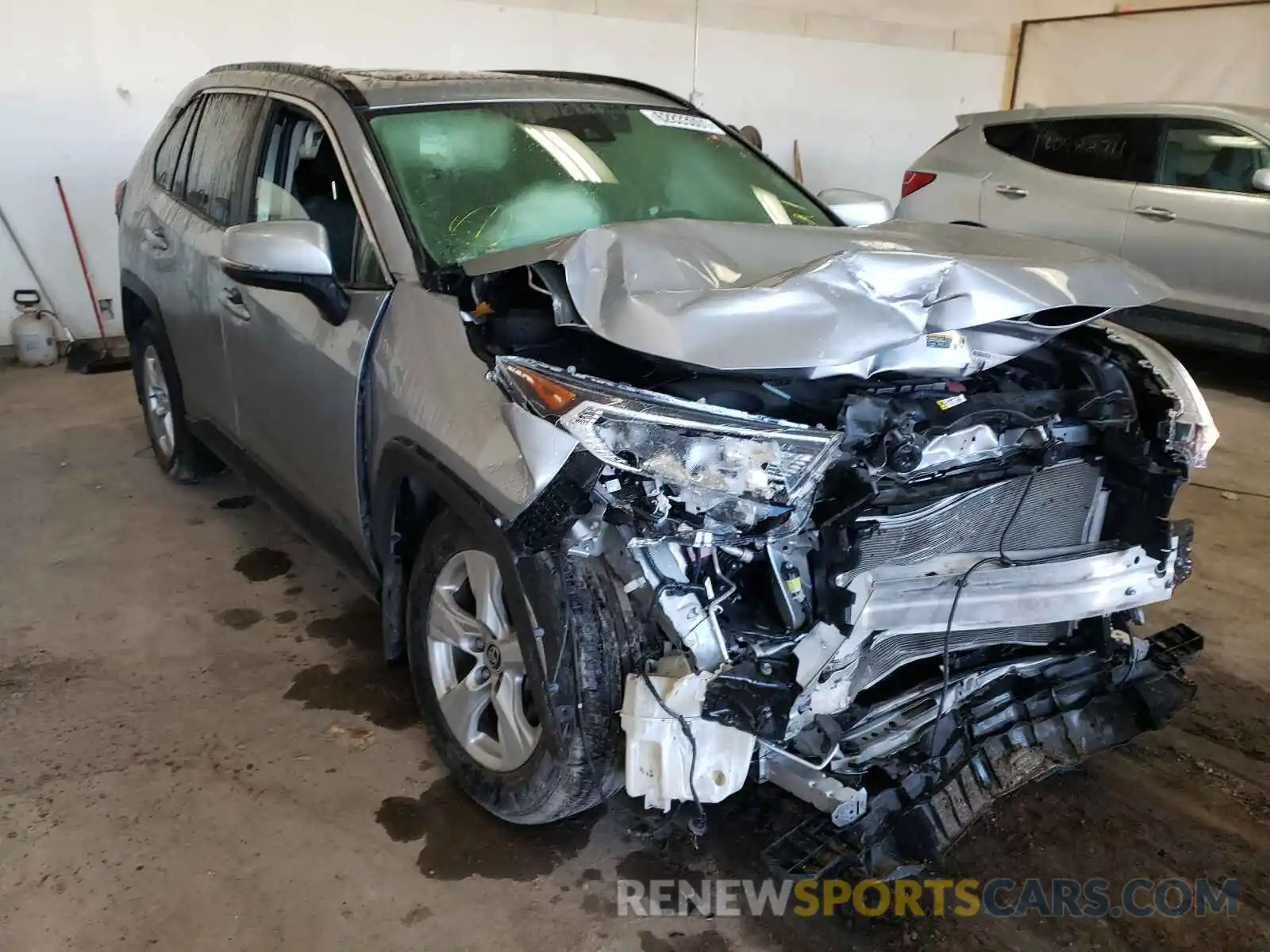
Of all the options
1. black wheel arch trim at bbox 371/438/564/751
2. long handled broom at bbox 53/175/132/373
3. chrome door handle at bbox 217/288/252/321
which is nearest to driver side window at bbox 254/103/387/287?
chrome door handle at bbox 217/288/252/321

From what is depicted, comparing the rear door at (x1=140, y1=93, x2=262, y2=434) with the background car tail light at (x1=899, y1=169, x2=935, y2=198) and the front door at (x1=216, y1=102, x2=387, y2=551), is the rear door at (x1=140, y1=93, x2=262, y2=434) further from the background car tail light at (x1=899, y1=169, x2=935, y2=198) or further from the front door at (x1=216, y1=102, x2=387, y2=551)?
the background car tail light at (x1=899, y1=169, x2=935, y2=198)

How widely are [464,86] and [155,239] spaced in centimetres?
168

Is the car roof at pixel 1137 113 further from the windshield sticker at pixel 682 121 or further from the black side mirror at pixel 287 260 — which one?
the black side mirror at pixel 287 260

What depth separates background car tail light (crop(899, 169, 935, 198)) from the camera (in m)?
7.15

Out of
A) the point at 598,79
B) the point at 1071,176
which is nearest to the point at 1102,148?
the point at 1071,176

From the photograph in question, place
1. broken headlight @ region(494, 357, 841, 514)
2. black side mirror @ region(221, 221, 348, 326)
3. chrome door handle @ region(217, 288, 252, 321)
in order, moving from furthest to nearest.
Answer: chrome door handle @ region(217, 288, 252, 321), black side mirror @ region(221, 221, 348, 326), broken headlight @ region(494, 357, 841, 514)

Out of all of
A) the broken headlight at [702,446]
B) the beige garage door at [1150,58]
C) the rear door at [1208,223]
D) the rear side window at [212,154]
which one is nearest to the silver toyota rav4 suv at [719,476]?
the broken headlight at [702,446]

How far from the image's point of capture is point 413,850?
2193 mm

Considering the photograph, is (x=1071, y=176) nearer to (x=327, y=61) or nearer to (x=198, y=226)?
(x=327, y=61)

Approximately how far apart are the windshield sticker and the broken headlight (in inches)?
64.3

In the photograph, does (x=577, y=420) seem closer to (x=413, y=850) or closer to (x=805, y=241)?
(x=805, y=241)

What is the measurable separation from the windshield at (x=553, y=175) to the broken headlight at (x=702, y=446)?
835mm

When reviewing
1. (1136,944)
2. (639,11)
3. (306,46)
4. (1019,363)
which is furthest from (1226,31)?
(1136,944)

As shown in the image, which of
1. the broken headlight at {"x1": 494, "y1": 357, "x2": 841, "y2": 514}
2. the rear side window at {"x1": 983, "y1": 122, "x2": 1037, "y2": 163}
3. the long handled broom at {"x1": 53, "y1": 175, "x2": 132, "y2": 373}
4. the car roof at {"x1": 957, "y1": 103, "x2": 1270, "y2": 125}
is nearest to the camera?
the broken headlight at {"x1": 494, "y1": 357, "x2": 841, "y2": 514}
